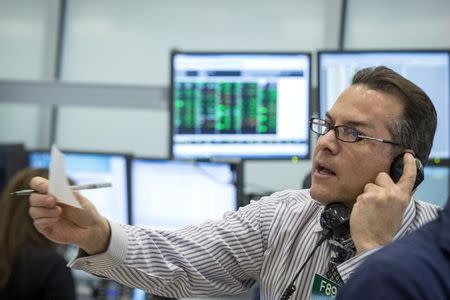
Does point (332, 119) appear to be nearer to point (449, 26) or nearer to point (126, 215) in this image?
point (126, 215)

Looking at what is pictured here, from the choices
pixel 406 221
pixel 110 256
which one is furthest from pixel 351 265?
pixel 110 256

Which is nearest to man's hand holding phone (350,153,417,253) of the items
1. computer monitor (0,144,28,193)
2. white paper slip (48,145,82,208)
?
white paper slip (48,145,82,208)

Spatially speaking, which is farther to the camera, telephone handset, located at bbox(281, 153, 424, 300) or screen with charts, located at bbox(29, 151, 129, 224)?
screen with charts, located at bbox(29, 151, 129, 224)

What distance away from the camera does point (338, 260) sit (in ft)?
5.05

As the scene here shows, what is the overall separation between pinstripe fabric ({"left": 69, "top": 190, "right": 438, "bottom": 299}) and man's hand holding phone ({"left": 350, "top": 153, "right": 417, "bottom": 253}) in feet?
0.25

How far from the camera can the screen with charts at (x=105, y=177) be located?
326 cm

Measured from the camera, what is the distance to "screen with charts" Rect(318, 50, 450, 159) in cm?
277

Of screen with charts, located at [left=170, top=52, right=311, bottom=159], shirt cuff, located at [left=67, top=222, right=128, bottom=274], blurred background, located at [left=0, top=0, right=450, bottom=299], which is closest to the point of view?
shirt cuff, located at [left=67, top=222, right=128, bottom=274]

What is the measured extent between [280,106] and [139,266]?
1503 mm

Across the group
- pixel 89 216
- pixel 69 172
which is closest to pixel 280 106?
Result: pixel 69 172

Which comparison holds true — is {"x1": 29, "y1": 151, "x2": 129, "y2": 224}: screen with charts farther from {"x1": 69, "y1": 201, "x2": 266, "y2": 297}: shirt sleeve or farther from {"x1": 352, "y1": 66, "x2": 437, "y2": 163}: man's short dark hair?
{"x1": 352, "y1": 66, "x2": 437, "y2": 163}: man's short dark hair

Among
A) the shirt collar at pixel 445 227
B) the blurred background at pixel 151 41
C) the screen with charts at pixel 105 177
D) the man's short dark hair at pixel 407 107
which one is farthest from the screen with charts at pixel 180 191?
the shirt collar at pixel 445 227

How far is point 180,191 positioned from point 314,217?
152 cm

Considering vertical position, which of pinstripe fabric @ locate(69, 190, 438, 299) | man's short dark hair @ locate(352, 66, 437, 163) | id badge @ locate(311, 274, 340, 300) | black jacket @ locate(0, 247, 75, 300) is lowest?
black jacket @ locate(0, 247, 75, 300)
